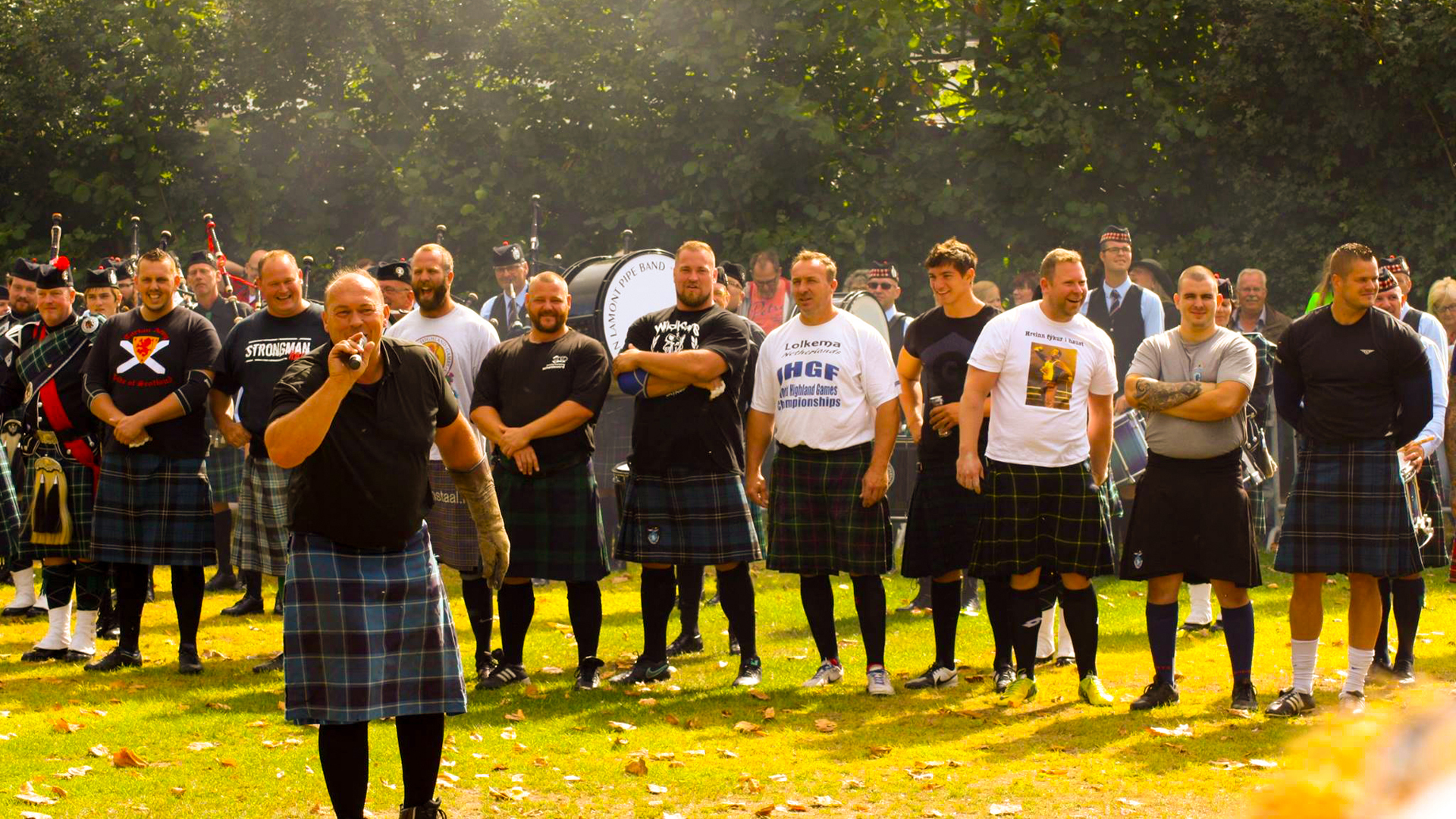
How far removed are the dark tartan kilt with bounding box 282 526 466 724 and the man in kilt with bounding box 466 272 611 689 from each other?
2.59 metres

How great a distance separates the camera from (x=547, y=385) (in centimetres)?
739

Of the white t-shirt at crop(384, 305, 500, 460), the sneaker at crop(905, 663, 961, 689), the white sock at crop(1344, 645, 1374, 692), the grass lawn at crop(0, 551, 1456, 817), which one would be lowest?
the grass lawn at crop(0, 551, 1456, 817)

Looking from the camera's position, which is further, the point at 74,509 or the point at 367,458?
the point at 74,509

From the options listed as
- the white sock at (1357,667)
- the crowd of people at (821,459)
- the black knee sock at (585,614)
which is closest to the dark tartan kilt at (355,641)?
the crowd of people at (821,459)

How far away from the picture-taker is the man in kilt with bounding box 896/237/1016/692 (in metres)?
7.50

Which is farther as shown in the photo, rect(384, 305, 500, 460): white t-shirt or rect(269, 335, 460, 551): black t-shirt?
rect(384, 305, 500, 460): white t-shirt

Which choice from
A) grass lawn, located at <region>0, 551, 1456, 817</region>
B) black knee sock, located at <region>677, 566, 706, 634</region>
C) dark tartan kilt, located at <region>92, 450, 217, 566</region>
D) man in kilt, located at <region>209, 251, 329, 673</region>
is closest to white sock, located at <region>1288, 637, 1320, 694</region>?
grass lawn, located at <region>0, 551, 1456, 817</region>

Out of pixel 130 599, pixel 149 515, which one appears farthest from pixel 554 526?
pixel 130 599

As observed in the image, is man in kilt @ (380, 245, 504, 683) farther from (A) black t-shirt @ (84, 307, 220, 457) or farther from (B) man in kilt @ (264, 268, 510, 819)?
(B) man in kilt @ (264, 268, 510, 819)

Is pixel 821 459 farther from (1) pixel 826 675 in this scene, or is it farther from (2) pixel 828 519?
(1) pixel 826 675

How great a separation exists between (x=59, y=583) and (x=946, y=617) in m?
4.35

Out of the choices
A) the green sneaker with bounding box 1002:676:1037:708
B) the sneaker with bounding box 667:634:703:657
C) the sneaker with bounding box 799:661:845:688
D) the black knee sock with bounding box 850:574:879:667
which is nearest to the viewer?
the green sneaker with bounding box 1002:676:1037:708

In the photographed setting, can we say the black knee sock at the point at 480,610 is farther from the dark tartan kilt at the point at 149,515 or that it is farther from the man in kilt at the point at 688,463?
the dark tartan kilt at the point at 149,515

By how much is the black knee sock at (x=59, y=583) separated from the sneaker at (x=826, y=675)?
369 cm
